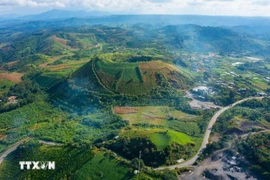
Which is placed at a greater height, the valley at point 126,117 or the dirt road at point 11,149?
the valley at point 126,117

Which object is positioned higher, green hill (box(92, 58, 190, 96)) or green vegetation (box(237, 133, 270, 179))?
green hill (box(92, 58, 190, 96))

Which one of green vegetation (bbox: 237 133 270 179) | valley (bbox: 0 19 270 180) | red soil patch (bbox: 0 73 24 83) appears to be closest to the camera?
green vegetation (bbox: 237 133 270 179)

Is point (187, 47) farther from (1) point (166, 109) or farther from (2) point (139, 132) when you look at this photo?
(2) point (139, 132)

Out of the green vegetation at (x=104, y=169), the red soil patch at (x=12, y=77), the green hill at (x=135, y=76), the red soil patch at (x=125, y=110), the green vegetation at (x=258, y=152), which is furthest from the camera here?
the red soil patch at (x=12, y=77)

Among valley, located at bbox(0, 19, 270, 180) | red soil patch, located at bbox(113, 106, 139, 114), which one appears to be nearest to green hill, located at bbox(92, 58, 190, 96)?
valley, located at bbox(0, 19, 270, 180)

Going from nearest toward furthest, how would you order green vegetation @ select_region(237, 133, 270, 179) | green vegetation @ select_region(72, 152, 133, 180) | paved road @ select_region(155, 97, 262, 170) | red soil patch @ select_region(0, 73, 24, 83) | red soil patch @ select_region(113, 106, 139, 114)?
1. green vegetation @ select_region(72, 152, 133, 180)
2. green vegetation @ select_region(237, 133, 270, 179)
3. paved road @ select_region(155, 97, 262, 170)
4. red soil patch @ select_region(113, 106, 139, 114)
5. red soil patch @ select_region(0, 73, 24, 83)

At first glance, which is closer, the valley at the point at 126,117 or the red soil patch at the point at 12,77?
the valley at the point at 126,117

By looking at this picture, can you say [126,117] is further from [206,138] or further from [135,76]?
[135,76]

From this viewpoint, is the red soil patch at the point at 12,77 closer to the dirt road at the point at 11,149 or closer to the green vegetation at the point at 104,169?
the dirt road at the point at 11,149

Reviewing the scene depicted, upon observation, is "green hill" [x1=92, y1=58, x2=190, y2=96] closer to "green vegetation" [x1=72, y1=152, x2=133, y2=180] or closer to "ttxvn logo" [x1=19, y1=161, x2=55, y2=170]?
"green vegetation" [x1=72, y1=152, x2=133, y2=180]

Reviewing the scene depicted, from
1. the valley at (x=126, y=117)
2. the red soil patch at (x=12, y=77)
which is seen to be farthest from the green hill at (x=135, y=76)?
the red soil patch at (x=12, y=77)
